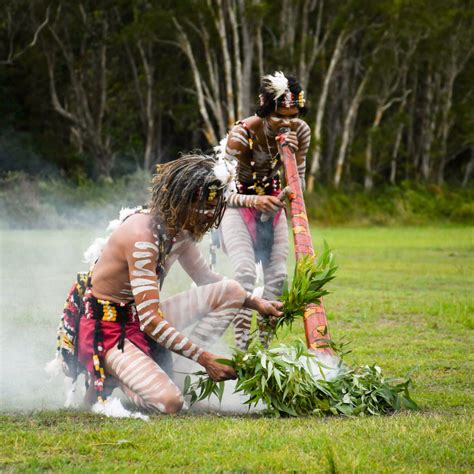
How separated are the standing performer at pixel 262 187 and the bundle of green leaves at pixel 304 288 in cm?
124

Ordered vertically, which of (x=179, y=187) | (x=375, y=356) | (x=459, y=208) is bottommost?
(x=459, y=208)

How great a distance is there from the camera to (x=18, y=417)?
20.2 ft

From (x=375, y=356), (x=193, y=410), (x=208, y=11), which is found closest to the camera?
(x=193, y=410)

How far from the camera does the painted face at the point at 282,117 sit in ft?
25.8

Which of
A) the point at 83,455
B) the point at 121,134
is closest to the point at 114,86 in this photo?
the point at 121,134

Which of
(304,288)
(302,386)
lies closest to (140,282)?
(304,288)

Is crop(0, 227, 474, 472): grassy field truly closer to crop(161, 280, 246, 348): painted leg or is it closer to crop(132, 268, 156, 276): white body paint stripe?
crop(161, 280, 246, 348): painted leg

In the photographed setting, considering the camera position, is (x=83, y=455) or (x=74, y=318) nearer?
(x=83, y=455)

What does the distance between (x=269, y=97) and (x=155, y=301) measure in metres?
2.14

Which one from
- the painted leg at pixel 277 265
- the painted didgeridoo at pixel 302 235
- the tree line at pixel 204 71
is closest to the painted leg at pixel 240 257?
the painted leg at pixel 277 265

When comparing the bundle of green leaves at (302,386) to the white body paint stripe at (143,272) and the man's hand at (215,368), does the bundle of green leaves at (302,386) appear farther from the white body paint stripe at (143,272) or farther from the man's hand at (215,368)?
the white body paint stripe at (143,272)

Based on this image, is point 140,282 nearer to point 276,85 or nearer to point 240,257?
point 240,257

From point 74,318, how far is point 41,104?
44774mm

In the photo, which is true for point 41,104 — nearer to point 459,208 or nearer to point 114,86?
point 114,86
